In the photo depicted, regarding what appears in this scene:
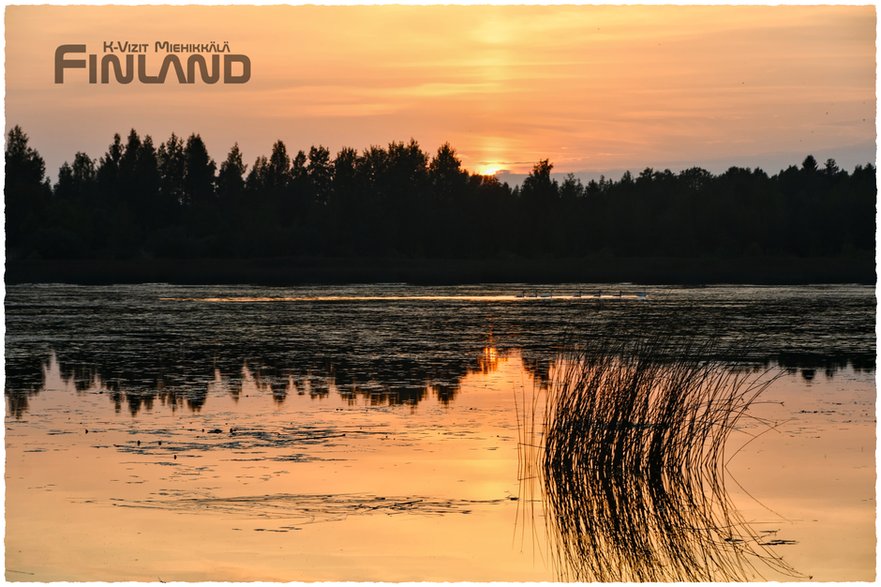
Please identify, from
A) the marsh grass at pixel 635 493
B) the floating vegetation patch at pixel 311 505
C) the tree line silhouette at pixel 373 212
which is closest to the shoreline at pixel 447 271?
the tree line silhouette at pixel 373 212

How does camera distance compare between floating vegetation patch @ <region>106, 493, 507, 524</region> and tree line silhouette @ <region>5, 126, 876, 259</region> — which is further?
tree line silhouette @ <region>5, 126, 876, 259</region>

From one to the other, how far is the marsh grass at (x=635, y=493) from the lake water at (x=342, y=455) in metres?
0.19

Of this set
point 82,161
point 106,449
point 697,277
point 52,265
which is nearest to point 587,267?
point 697,277

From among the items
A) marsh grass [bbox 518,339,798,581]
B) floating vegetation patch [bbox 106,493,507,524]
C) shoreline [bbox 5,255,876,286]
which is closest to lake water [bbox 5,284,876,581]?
floating vegetation patch [bbox 106,493,507,524]

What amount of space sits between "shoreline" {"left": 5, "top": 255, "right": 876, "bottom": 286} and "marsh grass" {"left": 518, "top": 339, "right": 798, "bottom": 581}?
51.8 meters

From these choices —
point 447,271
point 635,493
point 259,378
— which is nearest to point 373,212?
point 447,271

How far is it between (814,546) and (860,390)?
9.46 m

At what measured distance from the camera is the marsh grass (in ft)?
34.2

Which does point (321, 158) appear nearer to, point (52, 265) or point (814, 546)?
point (52, 265)

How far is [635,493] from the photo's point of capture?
1271cm

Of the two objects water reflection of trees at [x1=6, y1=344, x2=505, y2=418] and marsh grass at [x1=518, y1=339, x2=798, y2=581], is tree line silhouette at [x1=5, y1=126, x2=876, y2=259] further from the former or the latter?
marsh grass at [x1=518, y1=339, x2=798, y2=581]

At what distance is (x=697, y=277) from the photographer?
78375 mm

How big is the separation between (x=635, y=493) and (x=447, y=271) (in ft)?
262

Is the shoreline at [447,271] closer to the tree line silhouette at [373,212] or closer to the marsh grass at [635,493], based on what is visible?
the tree line silhouette at [373,212]
